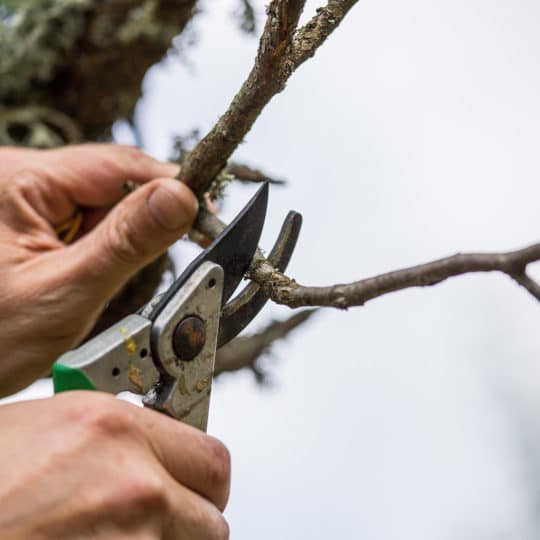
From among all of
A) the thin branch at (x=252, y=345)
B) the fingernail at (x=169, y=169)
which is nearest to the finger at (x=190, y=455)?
the fingernail at (x=169, y=169)

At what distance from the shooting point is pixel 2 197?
59.0 inches

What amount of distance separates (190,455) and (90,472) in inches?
5.2

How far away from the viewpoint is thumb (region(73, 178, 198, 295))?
1245 mm

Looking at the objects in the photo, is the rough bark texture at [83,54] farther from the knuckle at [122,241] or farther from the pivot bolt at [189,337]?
the pivot bolt at [189,337]

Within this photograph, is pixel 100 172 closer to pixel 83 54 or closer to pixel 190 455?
pixel 83 54

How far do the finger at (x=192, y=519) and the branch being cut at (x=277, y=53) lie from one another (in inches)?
16.4

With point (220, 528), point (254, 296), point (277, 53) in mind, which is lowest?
point (220, 528)

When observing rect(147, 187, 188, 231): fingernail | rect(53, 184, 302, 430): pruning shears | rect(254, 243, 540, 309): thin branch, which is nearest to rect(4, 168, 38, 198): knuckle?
rect(147, 187, 188, 231): fingernail

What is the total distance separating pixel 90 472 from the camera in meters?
A: 0.70

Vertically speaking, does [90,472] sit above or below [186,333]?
below

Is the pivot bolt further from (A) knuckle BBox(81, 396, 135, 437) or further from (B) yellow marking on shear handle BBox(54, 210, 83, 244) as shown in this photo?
(B) yellow marking on shear handle BBox(54, 210, 83, 244)

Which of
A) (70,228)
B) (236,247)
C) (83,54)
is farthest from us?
(83,54)

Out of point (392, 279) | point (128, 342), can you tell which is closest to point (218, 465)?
point (128, 342)

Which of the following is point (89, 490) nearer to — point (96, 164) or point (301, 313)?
point (96, 164)
